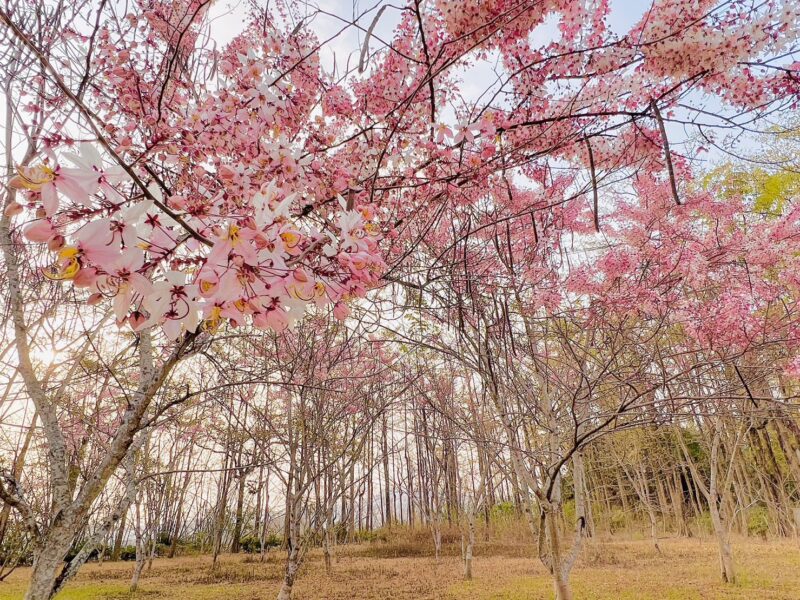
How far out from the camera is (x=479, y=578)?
26.2 feet

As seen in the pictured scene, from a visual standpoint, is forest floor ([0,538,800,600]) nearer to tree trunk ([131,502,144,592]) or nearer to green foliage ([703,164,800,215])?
tree trunk ([131,502,144,592])

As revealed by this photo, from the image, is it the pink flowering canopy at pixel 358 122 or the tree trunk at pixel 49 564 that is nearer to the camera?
the pink flowering canopy at pixel 358 122

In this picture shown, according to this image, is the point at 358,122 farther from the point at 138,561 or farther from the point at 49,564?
the point at 138,561

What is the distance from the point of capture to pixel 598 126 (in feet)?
7.18

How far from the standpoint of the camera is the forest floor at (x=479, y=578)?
20.8 ft

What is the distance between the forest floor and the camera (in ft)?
20.8

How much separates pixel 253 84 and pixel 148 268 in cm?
135

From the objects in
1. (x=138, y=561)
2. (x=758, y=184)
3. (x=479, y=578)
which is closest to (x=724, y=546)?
(x=479, y=578)

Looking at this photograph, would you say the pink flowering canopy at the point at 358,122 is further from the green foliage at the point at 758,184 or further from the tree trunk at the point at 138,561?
the green foliage at the point at 758,184

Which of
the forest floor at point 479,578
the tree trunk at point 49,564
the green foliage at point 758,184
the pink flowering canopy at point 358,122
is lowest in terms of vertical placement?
the forest floor at point 479,578

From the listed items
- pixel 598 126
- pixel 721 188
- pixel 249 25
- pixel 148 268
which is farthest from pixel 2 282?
pixel 721 188

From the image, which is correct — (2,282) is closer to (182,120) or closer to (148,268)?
(182,120)

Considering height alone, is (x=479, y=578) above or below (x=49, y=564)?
below

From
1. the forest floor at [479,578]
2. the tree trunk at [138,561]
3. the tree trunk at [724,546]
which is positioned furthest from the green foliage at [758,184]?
the tree trunk at [138,561]
